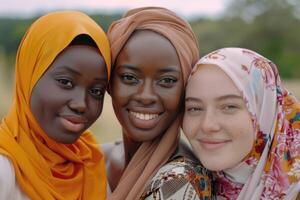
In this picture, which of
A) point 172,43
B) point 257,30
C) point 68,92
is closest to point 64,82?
point 68,92

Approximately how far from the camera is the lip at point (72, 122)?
2264 mm

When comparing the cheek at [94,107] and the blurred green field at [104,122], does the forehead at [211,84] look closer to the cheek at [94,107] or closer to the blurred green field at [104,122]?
the cheek at [94,107]

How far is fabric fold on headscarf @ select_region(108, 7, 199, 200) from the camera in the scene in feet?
7.82

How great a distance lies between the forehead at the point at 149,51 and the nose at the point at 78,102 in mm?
253

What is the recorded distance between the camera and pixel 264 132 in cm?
238

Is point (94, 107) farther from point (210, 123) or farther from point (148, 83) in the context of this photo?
point (210, 123)

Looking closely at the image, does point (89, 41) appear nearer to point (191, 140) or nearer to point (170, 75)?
point (170, 75)

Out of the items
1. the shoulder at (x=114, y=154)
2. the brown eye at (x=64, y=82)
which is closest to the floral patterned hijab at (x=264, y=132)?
the brown eye at (x=64, y=82)

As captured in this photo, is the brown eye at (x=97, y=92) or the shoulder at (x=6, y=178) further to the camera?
the brown eye at (x=97, y=92)

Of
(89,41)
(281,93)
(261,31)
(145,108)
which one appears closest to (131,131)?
(145,108)

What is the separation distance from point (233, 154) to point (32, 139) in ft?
2.89

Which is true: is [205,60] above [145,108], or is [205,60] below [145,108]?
above

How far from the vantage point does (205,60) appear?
7.76 ft

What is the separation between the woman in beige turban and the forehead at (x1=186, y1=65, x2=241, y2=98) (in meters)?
0.07
